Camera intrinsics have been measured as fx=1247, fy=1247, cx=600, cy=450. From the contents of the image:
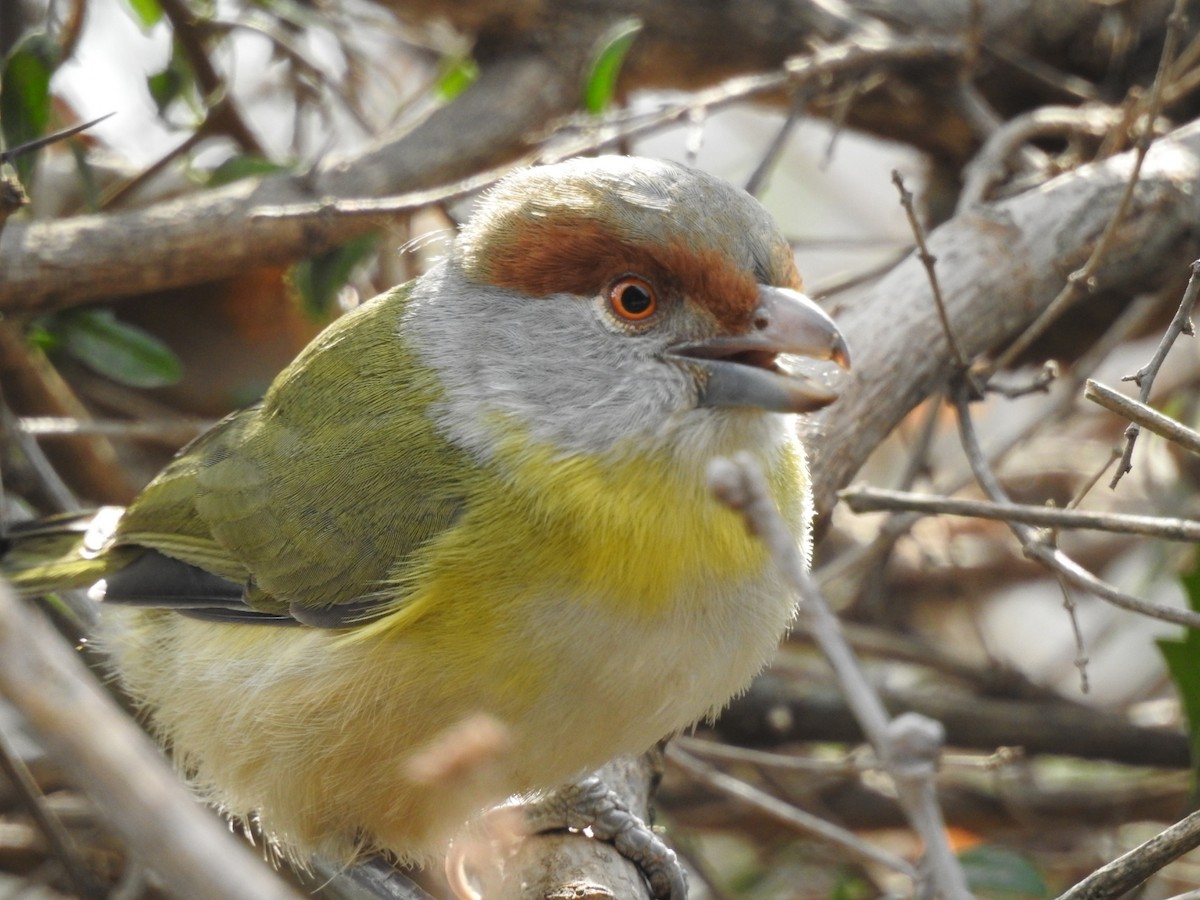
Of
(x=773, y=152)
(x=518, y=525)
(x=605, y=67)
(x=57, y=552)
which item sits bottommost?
(x=57, y=552)

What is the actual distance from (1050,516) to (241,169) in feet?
9.61

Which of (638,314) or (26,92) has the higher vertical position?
(26,92)

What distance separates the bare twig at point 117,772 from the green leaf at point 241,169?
3.21 metres

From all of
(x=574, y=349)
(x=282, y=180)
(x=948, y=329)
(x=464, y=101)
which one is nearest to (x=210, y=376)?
(x=282, y=180)

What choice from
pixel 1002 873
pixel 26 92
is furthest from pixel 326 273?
pixel 1002 873

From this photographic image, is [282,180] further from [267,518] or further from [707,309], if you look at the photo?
[707,309]

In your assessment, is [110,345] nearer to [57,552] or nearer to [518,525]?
[57,552]

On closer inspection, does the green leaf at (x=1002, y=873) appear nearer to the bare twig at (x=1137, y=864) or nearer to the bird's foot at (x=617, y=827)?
the bird's foot at (x=617, y=827)

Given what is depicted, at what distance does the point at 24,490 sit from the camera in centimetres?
369

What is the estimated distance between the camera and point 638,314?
8.68 ft

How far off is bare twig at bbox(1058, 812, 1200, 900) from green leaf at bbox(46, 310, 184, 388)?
2.96 metres

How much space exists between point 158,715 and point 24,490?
3.21 feet

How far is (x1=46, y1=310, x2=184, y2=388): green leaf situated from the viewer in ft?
12.5

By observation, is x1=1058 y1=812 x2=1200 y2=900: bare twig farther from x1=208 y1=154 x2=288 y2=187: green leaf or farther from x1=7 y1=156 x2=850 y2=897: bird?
x1=208 y1=154 x2=288 y2=187: green leaf
